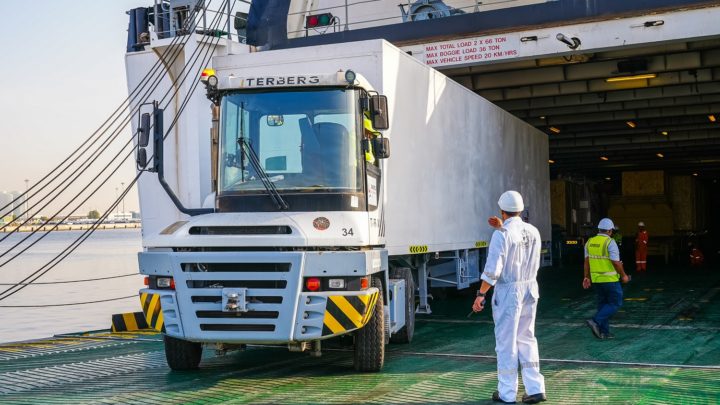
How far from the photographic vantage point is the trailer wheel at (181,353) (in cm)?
943

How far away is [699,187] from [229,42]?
2586cm

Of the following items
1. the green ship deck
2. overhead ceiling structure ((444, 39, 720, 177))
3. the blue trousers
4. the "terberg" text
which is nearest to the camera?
the green ship deck

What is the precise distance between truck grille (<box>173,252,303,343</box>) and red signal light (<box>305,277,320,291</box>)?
0.41 ft

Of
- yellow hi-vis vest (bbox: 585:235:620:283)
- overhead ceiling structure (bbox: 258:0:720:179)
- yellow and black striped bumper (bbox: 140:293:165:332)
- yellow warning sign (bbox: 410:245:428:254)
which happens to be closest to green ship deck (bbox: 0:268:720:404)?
yellow and black striped bumper (bbox: 140:293:165:332)

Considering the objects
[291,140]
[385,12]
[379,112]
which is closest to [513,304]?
[379,112]

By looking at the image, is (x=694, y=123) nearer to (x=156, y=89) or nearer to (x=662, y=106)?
(x=662, y=106)

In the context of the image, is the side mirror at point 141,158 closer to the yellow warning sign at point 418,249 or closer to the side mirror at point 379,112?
the side mirror at point 379,112

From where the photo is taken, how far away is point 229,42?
16469 mm

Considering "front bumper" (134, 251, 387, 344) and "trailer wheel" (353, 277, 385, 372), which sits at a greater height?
"front bumper" (134, 251, 387, 344)

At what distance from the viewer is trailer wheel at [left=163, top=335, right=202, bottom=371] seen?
9430 mm

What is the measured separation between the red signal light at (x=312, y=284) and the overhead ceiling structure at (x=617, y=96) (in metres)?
10.3

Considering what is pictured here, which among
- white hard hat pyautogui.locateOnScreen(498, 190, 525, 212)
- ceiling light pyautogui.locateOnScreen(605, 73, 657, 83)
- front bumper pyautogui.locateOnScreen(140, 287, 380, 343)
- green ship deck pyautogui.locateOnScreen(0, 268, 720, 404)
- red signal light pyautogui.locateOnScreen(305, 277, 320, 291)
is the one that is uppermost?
ceiling light pyautogui.locateOnScreen(605, 73, 657, 83)

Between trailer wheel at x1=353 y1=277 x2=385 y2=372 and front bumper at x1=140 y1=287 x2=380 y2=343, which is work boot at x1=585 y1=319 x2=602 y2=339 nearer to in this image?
trailer wheel at x1=353 y1=277 x2=385 y2=372

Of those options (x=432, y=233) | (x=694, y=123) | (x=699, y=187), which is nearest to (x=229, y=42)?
(x=432, y=233)
